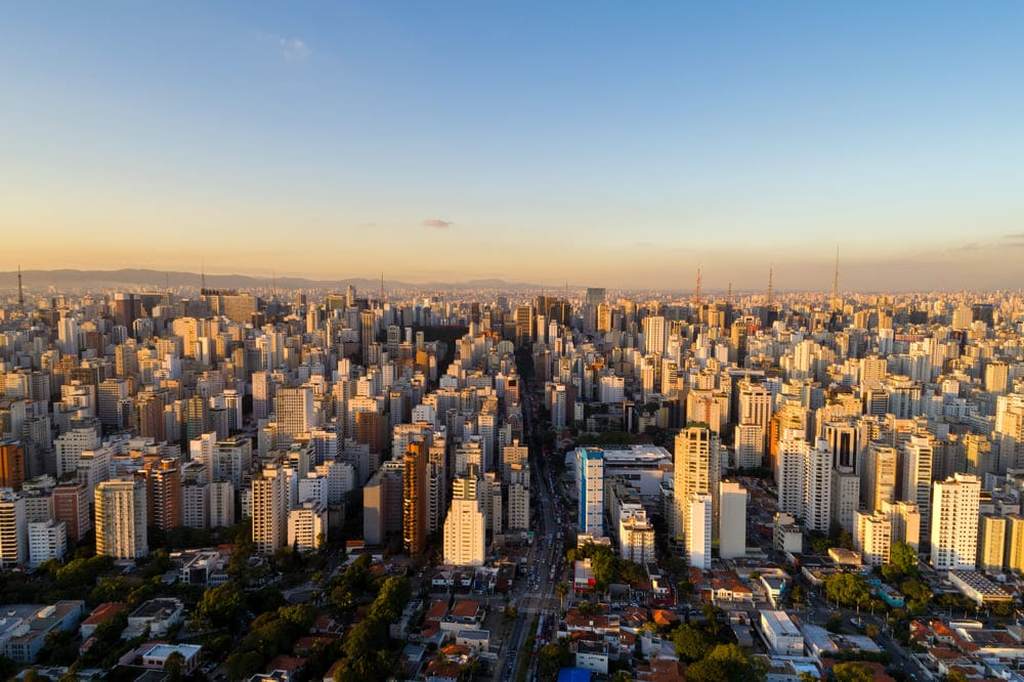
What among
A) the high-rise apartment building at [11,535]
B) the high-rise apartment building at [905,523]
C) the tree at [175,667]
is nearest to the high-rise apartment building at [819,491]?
the high-rise apartment building at [905,523]

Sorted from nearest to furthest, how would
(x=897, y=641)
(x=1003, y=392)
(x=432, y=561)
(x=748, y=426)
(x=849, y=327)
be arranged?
(x=897, y=641), (x=432, y=561), (x=748, y=426), (x=1003, y=392), (x=849, y=327)

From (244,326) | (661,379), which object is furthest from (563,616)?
(244,326)

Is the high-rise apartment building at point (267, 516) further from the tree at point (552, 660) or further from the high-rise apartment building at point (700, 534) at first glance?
the high-rise apartment building at point (700, 534)

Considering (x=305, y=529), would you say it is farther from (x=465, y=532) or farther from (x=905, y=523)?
(x=905, y=523)

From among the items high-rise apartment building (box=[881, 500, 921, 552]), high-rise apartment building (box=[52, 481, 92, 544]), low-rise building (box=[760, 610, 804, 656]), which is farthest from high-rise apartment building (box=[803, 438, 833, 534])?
high-rise apartment building (box=[52, 481, 92, 544])

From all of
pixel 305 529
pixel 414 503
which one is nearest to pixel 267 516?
pixel 305 529

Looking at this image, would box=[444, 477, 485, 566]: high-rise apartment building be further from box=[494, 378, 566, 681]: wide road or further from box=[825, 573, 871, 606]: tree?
box=[825, 573, 871, 606]: tree

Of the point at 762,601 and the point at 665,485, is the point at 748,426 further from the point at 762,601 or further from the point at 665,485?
the point at 762,601
